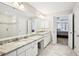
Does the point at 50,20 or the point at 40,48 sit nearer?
the point at 40,48

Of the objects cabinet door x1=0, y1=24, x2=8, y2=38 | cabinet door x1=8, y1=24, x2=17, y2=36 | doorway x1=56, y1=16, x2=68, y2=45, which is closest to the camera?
cabinet door x1=0, y1=24, x2=8, y2=38

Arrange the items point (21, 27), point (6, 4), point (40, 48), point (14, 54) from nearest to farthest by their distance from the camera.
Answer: point (14, 54), point (6, 4), point (21, 27), point (40, 48)

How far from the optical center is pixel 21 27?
3.40m

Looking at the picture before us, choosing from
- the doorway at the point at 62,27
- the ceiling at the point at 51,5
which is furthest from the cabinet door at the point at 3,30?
the doorway at the point at 62,27

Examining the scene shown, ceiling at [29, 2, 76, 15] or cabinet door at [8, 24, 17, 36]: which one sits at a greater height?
ceiling at [29, 2, 76, 15]

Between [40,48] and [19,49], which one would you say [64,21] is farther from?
[19,49]

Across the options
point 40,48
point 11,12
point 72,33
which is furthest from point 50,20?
point 11,12

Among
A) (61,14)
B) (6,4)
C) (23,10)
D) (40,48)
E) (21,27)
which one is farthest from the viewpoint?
(61,14)

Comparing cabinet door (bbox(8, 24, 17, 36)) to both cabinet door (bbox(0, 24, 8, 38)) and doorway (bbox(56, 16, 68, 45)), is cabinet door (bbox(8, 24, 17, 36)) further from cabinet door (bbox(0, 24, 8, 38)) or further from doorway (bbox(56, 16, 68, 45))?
doorway (bbox(56, 16, 68, 45))

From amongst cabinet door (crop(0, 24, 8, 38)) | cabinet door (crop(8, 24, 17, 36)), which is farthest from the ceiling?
cabinet door (crop(0, 24, 8, 38))

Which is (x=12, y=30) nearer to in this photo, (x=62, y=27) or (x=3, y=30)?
(x=3, y=30)

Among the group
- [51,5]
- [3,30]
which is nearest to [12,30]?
[3,30]

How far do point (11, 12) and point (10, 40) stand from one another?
0.92 m

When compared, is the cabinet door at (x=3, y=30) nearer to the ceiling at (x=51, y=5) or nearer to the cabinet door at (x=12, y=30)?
the cabinet door at (x=12, y=30)
